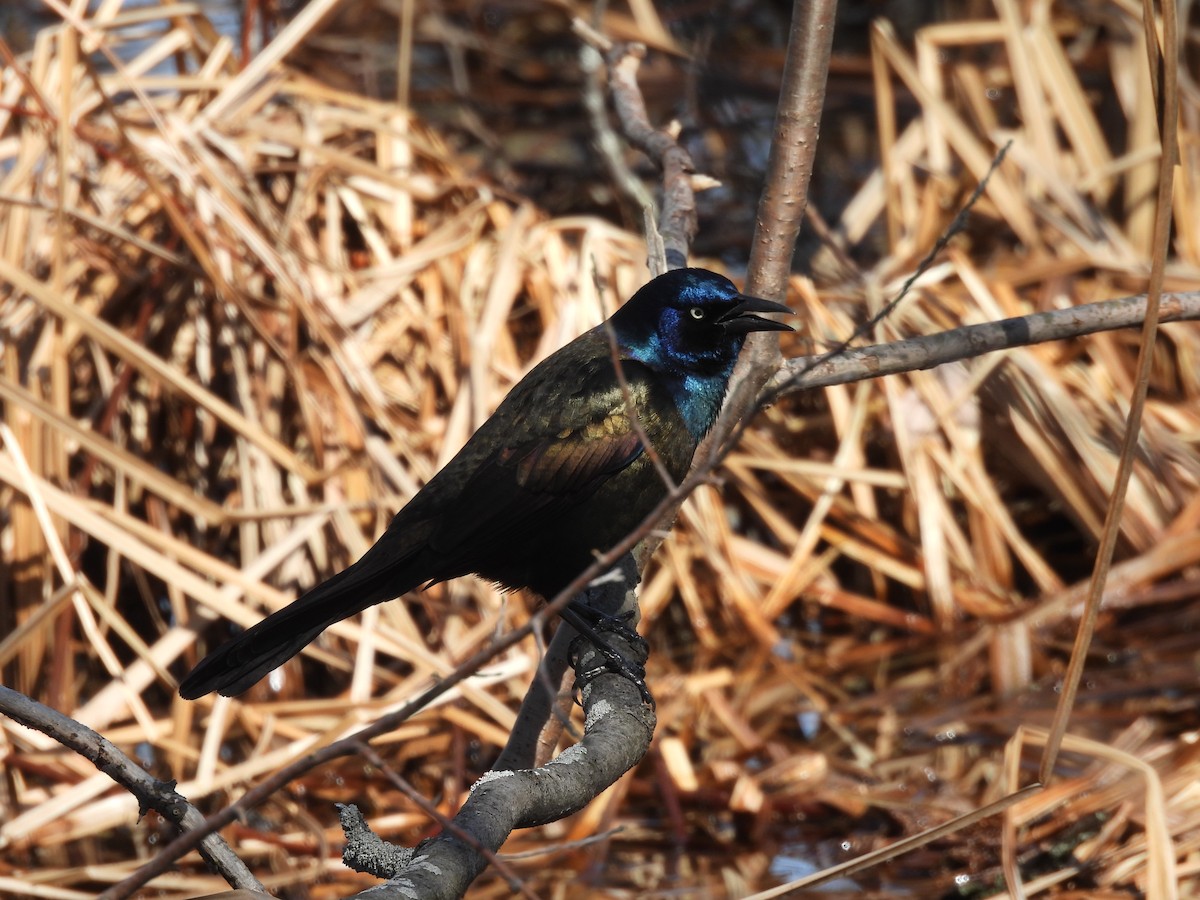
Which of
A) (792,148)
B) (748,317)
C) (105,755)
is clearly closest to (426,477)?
(748,317)

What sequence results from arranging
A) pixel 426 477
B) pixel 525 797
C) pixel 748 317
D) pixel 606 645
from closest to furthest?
1. pixel 525 797
2. pixel 606 645
3. pixel 748 317
4. pixel 426 477

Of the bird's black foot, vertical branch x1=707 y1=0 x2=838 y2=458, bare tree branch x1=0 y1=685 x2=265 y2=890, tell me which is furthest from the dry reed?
bare tree branch x1=0 y1=685 x2=265 y2=890

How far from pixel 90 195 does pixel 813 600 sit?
9.79 feet

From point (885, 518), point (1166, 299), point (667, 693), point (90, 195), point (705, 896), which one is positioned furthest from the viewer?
point (885, 518)

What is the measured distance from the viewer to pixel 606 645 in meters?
2.39

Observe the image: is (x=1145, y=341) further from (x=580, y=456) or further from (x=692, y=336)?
(x=580, y=456)

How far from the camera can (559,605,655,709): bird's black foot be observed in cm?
237

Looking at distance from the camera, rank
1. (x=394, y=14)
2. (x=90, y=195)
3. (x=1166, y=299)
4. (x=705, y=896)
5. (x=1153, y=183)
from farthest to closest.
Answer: (x=394, y=14), (x=1153, y=183), (x=90, y=195), (x=705, y=896), (x=1166, y=299)

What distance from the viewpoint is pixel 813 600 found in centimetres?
486

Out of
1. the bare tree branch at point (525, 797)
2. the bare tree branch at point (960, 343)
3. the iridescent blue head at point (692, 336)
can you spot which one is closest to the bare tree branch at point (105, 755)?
the bare tree branch at point (525, 797)

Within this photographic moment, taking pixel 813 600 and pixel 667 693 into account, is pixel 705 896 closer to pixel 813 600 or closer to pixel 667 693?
pixel 667 693

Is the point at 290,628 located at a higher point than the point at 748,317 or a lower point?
lower

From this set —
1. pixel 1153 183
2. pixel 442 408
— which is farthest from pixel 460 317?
pixel 1153 183

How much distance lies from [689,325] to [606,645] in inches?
27.1
